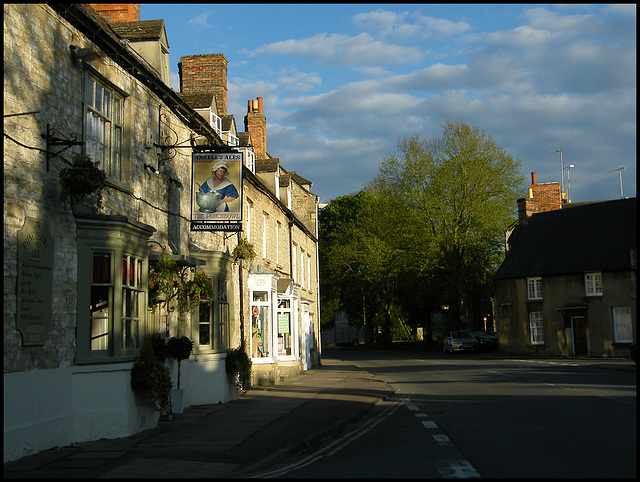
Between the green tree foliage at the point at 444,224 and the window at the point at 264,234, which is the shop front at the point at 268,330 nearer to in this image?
the window at the point at 264,234

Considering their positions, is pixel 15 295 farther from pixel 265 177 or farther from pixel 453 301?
pixel 453 301

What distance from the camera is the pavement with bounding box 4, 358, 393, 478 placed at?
8336 millimetres

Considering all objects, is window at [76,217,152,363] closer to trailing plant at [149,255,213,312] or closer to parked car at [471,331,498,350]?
trailing plant at [149,255,213,312]

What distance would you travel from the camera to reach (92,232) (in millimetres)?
11367

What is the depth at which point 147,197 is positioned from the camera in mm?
14102

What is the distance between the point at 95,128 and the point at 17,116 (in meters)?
2.66

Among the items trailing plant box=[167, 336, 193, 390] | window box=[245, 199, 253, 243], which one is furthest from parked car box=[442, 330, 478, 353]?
trailing plant box=[167, 336, 193, 390]

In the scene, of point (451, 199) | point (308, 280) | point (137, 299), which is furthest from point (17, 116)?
point (451, 199)

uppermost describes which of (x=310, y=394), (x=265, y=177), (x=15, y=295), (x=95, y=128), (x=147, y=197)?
(x=265, y=177)

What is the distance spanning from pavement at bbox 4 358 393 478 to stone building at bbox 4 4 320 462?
550 mm

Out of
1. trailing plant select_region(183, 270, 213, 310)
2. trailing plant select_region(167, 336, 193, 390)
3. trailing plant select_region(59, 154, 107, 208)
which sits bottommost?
trailing plant select_region(167, 336, 193, 390)

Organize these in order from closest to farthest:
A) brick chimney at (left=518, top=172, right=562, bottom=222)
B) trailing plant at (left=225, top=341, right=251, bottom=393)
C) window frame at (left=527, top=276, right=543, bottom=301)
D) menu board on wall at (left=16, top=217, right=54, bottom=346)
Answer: menu board on wall at (left=16, top=217, right=54, bottom=346) → trailing plant at (left=225, top=341, right=251, bottom=393) → window frame at (left=527, top=276, right=543, bottom=301) → brick chimney at (left=518, top=172, right=562, bottom=222)

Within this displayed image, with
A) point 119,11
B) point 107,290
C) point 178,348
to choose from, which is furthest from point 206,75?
Result: point 107,290

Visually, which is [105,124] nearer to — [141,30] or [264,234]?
[141,30]
